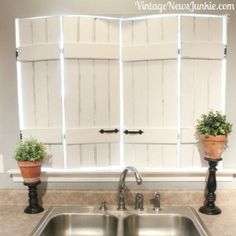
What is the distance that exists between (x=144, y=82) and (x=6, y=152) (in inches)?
39.2

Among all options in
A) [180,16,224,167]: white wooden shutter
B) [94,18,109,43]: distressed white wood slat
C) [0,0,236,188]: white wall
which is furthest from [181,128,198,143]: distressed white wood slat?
[94,18,109,43]: distressed white wood slat

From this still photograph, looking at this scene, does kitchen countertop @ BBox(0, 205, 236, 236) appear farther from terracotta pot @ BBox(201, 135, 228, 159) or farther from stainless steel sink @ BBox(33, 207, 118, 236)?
terracotta pot @ BBox(201, 135, 228, 159)

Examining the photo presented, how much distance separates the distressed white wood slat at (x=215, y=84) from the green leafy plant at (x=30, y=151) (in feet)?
3.55

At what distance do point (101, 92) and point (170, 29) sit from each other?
580 mm

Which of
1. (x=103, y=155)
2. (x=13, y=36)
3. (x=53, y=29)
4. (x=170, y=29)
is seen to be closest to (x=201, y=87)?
(x=170, y=29)

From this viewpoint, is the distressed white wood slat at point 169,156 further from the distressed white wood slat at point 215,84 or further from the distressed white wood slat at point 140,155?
the distressed white wood slat at point 215,84

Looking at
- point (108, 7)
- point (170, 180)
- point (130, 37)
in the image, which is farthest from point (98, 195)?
point (108, 7)

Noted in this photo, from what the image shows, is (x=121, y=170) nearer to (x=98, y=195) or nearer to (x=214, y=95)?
(x=98, y=195)

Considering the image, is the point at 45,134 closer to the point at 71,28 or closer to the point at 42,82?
the point at 42,82

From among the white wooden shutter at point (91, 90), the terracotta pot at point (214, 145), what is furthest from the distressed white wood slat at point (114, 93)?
the terracotta pot at point (214, 145)

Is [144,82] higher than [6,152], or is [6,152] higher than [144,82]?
[144,82]

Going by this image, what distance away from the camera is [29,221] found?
184 centimetres

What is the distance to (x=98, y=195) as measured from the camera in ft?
6.78

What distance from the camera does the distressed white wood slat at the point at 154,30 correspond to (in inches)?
79.2
